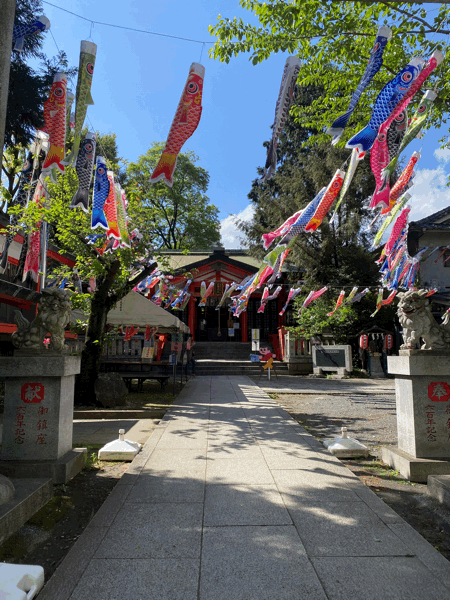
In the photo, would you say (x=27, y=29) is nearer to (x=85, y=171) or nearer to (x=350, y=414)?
(x=85, y=171)

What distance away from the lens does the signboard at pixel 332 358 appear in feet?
55.7

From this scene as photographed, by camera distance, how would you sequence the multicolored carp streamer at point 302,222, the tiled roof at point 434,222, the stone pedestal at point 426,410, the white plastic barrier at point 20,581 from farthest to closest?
the tiled roof at point 434,222
the multicolored carp streamer at point 302,222
the stone pedestal at point 426,410
the white plastic barrier at point 20,581

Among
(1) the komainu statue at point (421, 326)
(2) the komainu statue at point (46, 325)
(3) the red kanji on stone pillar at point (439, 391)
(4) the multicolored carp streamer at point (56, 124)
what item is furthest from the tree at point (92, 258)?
(3) the red kanji on stone pillar at point (439, 391)

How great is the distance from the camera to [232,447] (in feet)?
19.1

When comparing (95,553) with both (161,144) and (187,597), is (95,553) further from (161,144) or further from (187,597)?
(161,144)

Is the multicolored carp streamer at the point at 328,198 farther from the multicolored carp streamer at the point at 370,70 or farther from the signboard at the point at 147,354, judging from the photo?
the signboard at the point at 147,354

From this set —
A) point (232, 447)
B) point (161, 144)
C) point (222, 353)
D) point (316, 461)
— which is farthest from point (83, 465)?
point (161, 144)

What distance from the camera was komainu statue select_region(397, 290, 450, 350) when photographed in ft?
15.5

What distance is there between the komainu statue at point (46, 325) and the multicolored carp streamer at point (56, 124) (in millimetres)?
2798

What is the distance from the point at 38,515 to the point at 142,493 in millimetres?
1009

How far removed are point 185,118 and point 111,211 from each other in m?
2.65

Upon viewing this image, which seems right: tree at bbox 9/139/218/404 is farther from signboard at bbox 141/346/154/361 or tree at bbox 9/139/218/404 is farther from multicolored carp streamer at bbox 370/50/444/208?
multicolored carp streamer at bbox 370/50/444/208

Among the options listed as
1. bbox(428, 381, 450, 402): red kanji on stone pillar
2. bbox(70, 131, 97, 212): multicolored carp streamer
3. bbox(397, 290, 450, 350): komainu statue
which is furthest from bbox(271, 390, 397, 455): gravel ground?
bbox(70, 131, 97, 212): multicolored carp streamer

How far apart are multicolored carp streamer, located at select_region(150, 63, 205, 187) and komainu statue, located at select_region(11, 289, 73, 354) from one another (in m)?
2.35
